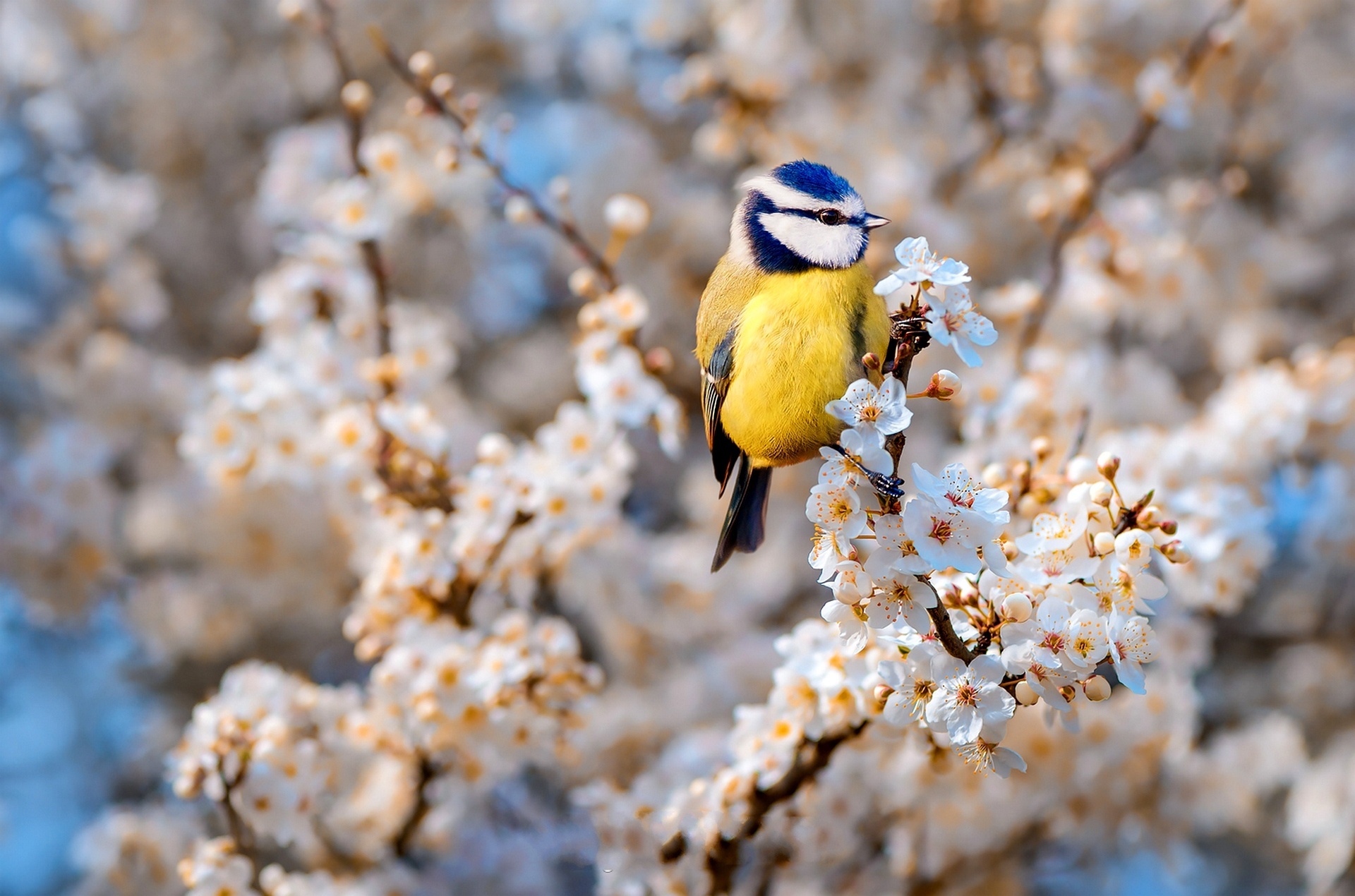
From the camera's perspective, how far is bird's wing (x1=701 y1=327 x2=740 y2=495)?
87cm

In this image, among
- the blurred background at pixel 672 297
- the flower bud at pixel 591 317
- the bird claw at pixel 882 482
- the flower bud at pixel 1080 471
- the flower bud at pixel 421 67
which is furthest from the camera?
the blurred background at pixel 672 297

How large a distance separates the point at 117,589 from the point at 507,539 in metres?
1.80

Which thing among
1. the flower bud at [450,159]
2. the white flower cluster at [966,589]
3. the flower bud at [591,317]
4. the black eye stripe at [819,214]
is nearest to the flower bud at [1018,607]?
the white flower cluster at [966,589]

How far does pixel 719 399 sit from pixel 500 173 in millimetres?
642

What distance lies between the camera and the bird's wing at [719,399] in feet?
2.86

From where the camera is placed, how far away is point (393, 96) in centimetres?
318

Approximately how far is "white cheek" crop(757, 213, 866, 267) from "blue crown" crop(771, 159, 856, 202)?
0.02m

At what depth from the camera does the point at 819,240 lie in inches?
33.3

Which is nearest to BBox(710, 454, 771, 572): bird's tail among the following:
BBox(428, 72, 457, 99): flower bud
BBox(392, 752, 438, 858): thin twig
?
BBox(428, 72, 457, 99): flower bud

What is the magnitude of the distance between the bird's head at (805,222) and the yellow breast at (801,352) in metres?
0.02

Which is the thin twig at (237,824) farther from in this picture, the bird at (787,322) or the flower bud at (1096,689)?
the flower bud at (1096,689)

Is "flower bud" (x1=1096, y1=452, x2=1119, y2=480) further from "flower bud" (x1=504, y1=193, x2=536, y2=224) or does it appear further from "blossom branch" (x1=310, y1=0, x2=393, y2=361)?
"blossom branch" (x1=310, y1=0, x2=393, y2=361)

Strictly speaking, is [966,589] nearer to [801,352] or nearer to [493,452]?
[801,352]

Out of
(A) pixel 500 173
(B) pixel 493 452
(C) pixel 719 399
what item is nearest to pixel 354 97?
(A) pixel 500 173
